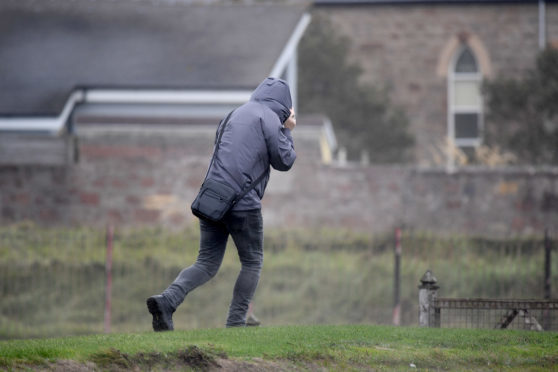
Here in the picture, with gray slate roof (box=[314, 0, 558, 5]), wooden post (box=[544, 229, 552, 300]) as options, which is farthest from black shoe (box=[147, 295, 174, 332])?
gray slate roof (box=[314, 0, 558, 5])

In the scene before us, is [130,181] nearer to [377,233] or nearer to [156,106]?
[156,106]

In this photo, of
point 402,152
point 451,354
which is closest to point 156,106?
point 402,152

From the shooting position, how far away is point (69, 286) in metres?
15.4

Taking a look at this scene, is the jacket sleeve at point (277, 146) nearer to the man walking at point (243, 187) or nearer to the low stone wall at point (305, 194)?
the man walking at point (243, 187)

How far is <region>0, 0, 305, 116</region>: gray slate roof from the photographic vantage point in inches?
830

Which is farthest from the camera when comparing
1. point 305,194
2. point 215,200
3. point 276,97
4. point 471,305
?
point 305,194

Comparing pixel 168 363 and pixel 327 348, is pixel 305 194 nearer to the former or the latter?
pixel 327 348

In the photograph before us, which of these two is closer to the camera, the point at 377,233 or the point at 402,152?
the point at 377,233

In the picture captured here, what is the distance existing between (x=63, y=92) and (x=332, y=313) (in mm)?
8602

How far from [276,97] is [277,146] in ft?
1.57

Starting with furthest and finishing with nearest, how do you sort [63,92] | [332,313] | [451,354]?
[63,92] → [332,313] → [451,354]

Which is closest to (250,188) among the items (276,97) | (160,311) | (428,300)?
(276,97)

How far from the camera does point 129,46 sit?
915 inches

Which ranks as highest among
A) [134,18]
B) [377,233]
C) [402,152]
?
[134,18]
